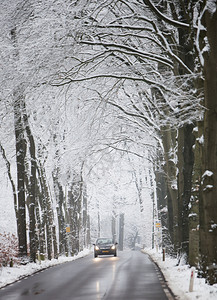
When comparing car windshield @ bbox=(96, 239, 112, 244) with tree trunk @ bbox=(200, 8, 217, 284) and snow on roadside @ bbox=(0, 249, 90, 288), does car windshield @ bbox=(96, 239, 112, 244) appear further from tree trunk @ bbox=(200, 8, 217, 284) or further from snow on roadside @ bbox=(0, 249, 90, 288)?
tree trunk @ bbox=(200, 8, 217, 284)

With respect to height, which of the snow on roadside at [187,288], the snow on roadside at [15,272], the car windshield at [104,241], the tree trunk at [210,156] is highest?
the tree trunk at [210,156]

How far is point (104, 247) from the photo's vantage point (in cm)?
4081

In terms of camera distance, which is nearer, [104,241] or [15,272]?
[15,272]

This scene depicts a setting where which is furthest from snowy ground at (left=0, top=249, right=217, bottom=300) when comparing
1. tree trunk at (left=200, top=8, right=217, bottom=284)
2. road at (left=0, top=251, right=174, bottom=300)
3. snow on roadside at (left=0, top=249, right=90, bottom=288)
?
tree trunk at (left=200, top=8, right=217, bottom=284)

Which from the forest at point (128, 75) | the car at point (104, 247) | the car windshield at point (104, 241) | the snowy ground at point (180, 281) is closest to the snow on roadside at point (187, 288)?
the snowy ground at point (180, 281)

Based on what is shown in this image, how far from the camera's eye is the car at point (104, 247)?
40.3 m

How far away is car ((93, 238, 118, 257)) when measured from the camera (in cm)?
4031

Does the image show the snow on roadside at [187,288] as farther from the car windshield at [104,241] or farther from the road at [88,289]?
the car windshield at [104,241]

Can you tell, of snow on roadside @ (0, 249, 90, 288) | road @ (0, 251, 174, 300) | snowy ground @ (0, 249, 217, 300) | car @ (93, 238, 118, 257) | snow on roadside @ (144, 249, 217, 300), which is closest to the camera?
snow on roadside @ (144, 249, 217, 300)

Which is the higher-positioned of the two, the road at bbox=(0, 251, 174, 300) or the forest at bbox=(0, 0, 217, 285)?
the forest at bbox=(0, 0, 217, 285)

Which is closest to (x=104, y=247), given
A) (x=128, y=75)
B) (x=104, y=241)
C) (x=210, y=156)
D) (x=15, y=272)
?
(x=104, y=241)

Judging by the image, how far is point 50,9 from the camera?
46.5 feet

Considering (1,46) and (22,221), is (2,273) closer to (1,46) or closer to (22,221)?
(22,221)

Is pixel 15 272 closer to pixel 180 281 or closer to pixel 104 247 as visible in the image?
pixel 180 281
